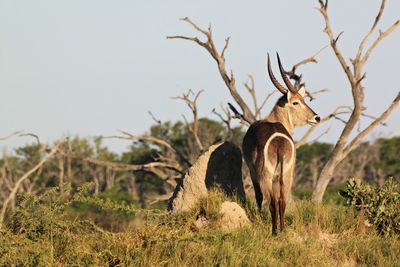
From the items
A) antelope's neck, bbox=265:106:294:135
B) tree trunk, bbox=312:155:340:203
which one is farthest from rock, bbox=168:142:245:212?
tree trunk, bbox=312:155:340:203

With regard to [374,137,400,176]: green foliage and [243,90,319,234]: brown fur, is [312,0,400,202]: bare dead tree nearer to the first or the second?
[243,90,319,234]: brown fur

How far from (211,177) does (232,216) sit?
60.2 inches

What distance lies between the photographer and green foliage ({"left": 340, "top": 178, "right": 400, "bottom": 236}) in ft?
33.7

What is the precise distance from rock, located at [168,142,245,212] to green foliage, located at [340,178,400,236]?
1.70 meters

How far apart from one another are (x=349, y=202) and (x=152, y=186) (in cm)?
3599

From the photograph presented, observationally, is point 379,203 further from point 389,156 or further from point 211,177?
point 389,156

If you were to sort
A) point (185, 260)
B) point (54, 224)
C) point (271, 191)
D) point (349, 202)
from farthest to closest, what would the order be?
point (349, 202)
point (271, 191)
point (54, 224)
point (185, 260)

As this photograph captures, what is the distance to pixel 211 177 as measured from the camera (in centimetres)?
1159

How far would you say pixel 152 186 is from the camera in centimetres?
4631

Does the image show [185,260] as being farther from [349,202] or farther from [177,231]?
[349,202]

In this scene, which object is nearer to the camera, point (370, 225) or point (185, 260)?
point (185, 260)

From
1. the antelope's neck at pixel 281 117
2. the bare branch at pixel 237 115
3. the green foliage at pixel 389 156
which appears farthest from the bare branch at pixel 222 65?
the green foliage at pixel 389 156

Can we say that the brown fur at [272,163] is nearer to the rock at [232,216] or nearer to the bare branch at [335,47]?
the rock at [232,216]

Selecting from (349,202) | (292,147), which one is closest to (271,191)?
(292,147)
